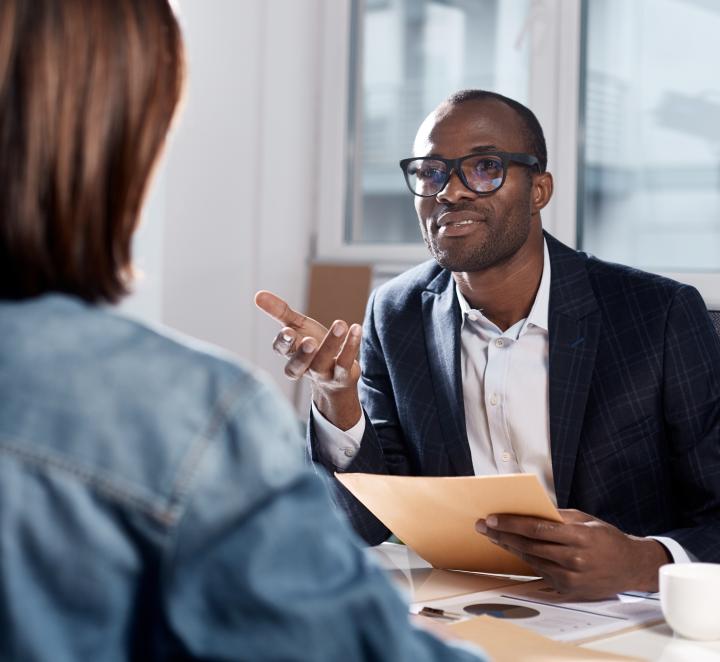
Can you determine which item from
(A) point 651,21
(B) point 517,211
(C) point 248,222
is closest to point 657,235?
(A) point 651,21

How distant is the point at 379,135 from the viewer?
3.44m

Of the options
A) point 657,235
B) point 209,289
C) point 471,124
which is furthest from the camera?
point 209,289

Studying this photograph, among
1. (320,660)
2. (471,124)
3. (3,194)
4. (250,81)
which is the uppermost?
(250,81)

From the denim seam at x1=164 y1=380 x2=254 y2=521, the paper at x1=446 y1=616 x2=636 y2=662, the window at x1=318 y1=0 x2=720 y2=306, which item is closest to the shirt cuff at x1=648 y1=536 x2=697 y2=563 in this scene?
the paper at x1=446 y1=616 x2=636 y2=662

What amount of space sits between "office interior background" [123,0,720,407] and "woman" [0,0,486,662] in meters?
2.02

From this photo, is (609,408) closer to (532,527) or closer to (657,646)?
(532,527)

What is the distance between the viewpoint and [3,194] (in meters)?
0.58

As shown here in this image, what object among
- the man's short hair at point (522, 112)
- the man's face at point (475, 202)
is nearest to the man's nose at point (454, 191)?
the man's face at point (475, 202)

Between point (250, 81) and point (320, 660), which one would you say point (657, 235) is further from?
point (320, 660)

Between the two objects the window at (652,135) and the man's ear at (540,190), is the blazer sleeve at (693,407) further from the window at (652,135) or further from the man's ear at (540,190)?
the window at (652,135)

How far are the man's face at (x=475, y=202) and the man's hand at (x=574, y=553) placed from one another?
0.68 meters

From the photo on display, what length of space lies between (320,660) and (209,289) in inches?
108

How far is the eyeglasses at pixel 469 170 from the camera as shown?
1.87 meters

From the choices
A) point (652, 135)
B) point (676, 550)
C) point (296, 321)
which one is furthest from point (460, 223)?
point (652, 135)
